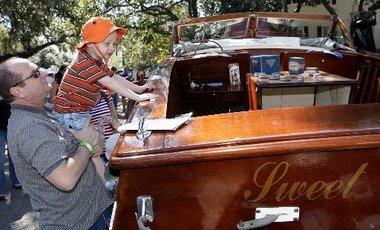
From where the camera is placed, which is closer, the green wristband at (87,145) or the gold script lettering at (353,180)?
the gold script lettering at (353,180)

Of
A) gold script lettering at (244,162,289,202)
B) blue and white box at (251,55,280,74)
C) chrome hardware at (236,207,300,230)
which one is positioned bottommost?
blue and white box at (251,55,280,74)

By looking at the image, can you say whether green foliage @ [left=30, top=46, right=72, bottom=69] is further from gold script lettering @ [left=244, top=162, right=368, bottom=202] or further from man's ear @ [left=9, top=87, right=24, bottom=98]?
gold script lettering @ [left=244, top=162, right=368, bottom=202]

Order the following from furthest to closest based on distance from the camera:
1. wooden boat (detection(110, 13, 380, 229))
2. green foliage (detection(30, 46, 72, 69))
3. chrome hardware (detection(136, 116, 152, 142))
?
green foliage (detection(30, 46, 72, 69))
chrome hardware (detection(136, 116, 152, 142))
wooden boat (detection(110, 13, 380, 229))

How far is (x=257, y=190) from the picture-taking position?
1648mm

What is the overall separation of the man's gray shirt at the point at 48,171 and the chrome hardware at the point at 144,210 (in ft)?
1.46

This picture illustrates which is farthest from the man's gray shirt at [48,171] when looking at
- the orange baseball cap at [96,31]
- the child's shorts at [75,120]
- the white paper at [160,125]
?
the orange baseball cap at [96,31]

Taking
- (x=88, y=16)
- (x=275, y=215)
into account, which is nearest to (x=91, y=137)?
(x=275, y=215)

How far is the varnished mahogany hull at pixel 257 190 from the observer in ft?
5.32

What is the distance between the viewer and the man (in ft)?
6.29

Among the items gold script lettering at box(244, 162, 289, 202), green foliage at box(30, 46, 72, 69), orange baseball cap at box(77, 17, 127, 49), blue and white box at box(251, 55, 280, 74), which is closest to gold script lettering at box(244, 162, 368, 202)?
gold script lettering at box(244, 162, 289, 202)

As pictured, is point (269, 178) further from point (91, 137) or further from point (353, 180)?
point (91, 137)

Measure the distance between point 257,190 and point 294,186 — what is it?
0.12 metres

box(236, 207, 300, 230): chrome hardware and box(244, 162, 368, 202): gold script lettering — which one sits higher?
box(244, 162, 368, 202): gold script lettering

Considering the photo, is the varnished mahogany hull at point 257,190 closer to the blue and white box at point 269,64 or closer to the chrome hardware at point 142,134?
the chrome hardware at point 142,134
